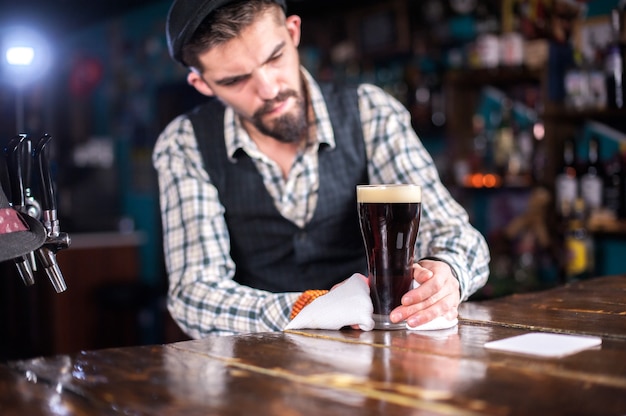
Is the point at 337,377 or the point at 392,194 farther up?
the point at 392,194

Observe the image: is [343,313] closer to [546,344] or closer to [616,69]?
[546,344]

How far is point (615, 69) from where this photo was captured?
348cm

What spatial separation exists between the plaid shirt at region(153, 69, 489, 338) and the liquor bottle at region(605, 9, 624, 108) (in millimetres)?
1794

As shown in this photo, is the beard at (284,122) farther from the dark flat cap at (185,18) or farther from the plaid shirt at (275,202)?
the dark flat cap at (185,18)

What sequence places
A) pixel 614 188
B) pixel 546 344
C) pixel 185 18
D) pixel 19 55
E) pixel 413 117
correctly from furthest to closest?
1. pixel 413 117
2. pixel 614 188
3. pixel 185 18
4. pixel 19 55
5. pixel 546 344

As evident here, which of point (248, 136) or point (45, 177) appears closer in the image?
point (45, 177)

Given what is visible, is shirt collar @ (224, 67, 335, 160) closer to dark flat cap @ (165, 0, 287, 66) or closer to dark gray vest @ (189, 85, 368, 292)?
dark gray vest @ (189, 85, 368, 292)

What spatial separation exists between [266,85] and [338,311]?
74cm

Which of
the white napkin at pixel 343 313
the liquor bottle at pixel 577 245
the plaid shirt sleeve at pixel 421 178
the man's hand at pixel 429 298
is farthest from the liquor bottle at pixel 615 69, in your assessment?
the white napkin at pixel 343 313

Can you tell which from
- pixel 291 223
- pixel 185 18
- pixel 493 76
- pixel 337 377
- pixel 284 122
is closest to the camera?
pixel 337 377

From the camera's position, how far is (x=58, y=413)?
0.82m

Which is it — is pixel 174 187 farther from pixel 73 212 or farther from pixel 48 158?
pixel 73 212

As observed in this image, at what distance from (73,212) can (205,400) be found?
21.0ft

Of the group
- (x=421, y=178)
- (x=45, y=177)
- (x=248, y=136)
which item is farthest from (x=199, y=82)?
(x=45, y=177)
